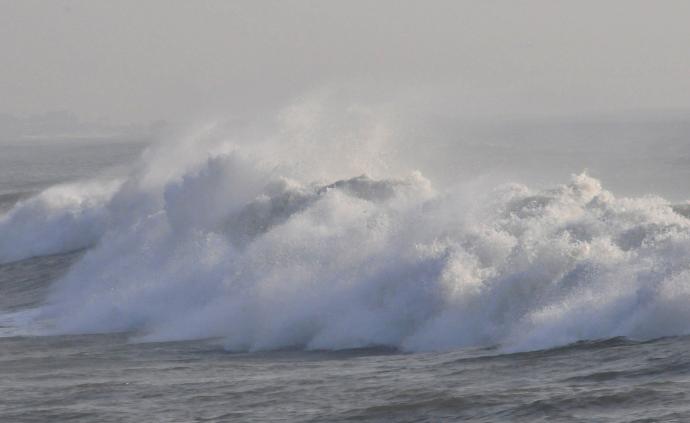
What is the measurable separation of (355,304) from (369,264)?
139 centimetres

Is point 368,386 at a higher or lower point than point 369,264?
lower

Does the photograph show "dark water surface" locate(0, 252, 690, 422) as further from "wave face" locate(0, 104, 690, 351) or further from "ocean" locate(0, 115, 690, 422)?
"wave face" locate(0, 104, 690, 351)

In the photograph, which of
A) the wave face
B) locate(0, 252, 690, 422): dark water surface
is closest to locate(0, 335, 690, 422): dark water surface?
locate(0, 252, 690, 422): dark water surface

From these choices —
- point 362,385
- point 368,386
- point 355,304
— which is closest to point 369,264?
point 355,304

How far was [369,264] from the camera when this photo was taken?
2395 centimetres

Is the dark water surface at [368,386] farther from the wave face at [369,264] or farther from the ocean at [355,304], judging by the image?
the wave face at [369,264]

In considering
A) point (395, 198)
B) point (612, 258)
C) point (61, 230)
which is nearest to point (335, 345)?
point (612, 258)

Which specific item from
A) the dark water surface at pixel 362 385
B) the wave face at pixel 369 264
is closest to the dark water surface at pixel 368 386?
the dark water surface at pixel 362 385

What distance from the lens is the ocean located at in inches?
652

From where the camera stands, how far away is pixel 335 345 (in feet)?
71.2

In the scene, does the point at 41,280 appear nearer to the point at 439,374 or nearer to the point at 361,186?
the point at 361,186

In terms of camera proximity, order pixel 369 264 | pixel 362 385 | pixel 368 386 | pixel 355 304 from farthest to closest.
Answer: pixel 369 264 < pixel 355 304 < pixel 362 385 < pixel 368 386

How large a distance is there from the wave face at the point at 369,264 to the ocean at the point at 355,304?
0.05 metres

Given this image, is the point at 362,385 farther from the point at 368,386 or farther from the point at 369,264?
the point at 369,264
